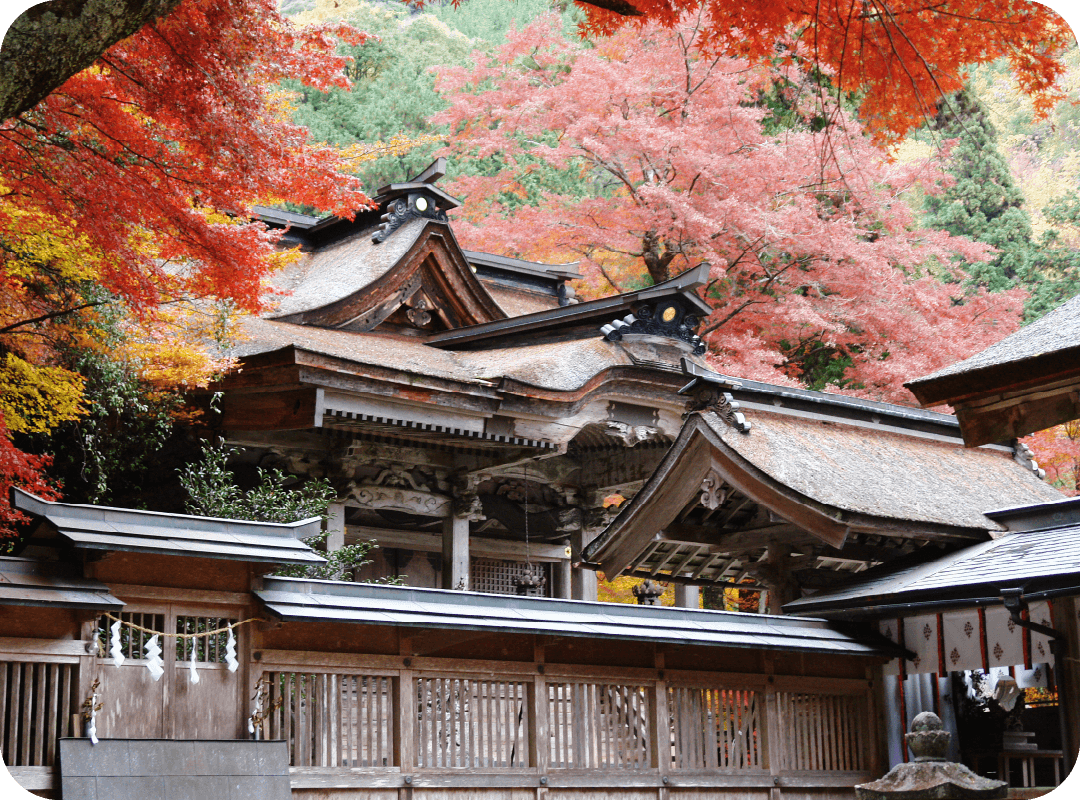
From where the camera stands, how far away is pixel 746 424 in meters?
11.0

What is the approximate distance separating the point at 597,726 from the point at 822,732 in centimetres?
260

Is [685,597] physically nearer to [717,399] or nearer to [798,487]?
[717,399]

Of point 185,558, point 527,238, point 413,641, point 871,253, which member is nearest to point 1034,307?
point 871,253

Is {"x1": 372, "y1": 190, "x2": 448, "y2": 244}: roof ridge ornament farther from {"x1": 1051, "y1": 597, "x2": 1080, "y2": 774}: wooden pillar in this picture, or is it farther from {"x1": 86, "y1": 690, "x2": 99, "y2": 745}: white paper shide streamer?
{"x1": 86, "y1": 690, "x2": 99, "y2": 745}: white paper shide streamer

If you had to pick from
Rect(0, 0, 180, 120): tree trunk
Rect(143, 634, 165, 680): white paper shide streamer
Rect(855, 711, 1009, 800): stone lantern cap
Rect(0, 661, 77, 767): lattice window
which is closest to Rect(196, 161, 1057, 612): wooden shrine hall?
Rect(855, 711, 1009, 800): stone lantern cap

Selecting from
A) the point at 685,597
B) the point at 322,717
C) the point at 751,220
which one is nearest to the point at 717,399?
the point at 322,717

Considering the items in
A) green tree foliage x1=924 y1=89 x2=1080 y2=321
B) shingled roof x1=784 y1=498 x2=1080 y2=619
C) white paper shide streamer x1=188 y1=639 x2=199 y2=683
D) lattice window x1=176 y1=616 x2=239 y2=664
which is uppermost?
green tree foliage x1=924 y1=89 x2=1080 y2=321

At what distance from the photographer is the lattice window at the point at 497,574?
16.7 meters

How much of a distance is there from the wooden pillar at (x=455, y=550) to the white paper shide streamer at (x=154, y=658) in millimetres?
7193

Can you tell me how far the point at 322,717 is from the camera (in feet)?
26.2

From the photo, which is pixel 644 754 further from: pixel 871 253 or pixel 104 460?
pixel 871 253

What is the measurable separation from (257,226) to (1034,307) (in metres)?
18.1

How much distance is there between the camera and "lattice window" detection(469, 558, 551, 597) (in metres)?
16.7

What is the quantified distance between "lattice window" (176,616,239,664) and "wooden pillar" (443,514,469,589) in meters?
6.37
